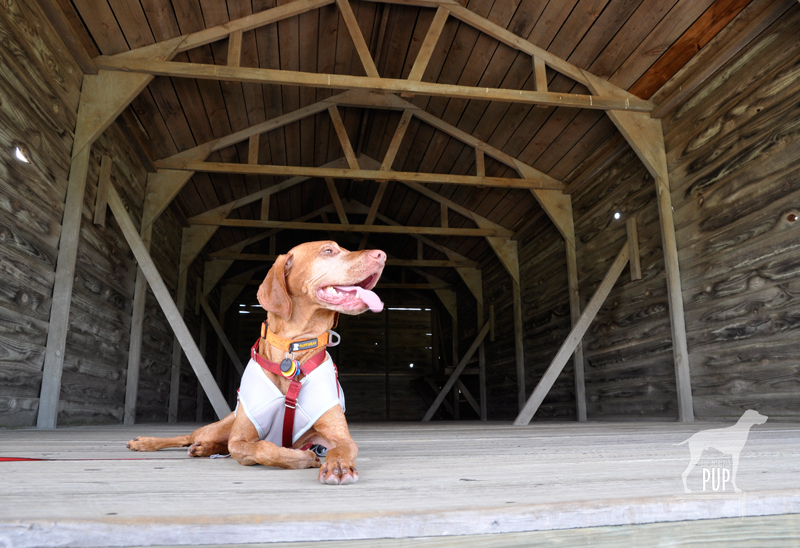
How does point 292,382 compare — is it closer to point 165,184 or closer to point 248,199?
point 165,184

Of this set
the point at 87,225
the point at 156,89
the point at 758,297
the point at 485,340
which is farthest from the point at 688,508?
the point at 485,340

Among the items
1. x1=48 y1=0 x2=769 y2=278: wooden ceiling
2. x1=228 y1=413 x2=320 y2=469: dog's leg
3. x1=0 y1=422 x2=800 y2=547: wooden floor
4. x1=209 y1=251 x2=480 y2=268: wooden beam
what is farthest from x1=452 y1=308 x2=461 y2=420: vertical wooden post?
x1=0 y1=422 x2=800 y2=547: wooden floor

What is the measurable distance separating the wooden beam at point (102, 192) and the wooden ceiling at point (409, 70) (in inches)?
24.9

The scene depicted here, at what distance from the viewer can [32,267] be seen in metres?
3.72

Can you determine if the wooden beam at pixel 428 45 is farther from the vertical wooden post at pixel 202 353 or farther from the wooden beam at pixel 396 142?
the vertical wooden post at pixel 202 353

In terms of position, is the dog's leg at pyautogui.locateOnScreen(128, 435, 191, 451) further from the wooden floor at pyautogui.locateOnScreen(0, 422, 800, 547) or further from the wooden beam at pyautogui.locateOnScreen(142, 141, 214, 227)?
the wooden beam at pyautogui.locateOnScreen(142, 141, 214, 227)

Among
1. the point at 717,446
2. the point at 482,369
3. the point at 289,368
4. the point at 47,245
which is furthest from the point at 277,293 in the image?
the point at 482,369

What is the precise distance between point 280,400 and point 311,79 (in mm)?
3382

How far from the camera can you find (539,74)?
4855 millimetres

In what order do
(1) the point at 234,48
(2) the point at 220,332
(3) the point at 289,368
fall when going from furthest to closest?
(2) the point at 220,332 < (1) the point at 234,48 < (3) the point at 289,368

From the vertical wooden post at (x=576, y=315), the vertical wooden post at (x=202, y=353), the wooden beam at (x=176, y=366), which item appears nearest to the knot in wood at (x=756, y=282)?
the vertical wooden post at (x=576, y=315)

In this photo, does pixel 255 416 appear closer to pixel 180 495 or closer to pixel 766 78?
pixel 180 495

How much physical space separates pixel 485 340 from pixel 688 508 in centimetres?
869

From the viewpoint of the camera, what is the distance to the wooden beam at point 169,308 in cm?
434
